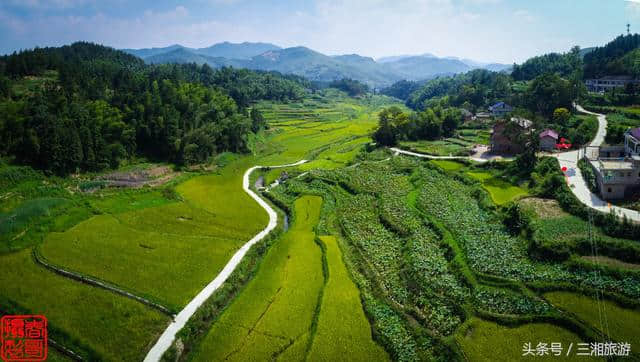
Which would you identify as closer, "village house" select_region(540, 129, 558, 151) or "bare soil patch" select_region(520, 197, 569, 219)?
"bare soil patch" select_region(520, 197, 569, 219)

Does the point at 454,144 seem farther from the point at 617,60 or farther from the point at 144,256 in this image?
the point at 144,256

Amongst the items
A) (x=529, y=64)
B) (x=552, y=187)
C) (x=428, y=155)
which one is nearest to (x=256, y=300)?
(x=552, y=187)

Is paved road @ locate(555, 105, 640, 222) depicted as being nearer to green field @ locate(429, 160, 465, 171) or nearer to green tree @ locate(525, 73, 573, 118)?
green field @ locate(429, 160, 465, 171)

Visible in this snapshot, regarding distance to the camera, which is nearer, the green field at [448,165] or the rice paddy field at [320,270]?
the rice paddy field at [320,270]

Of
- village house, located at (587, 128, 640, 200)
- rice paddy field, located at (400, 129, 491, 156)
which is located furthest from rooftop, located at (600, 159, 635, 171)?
rice paddy field, located at (400, 129, 491, 156)

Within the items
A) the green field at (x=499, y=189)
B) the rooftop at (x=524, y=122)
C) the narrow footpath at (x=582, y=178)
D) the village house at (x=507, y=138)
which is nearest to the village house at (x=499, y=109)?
the rooftop at (x=524, y=122)

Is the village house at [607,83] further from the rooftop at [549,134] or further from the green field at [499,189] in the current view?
the green field at [499,189]
